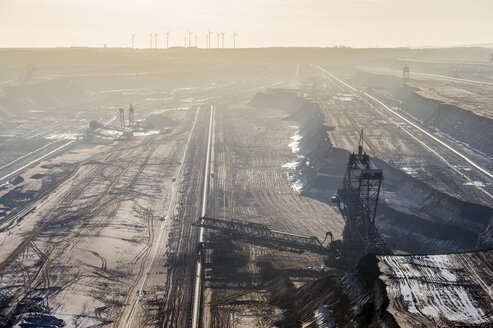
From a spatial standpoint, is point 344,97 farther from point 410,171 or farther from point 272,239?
point 272,239

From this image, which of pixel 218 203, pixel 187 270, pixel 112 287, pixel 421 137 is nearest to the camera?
pixel 112 287

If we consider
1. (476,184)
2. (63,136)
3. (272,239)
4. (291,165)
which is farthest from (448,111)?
(63,136)

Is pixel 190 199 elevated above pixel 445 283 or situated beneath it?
situated beneath

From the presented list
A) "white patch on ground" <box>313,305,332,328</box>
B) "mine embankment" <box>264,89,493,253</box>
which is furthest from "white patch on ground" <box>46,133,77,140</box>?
"white patch on ground" <box>313,305,332,328</box>

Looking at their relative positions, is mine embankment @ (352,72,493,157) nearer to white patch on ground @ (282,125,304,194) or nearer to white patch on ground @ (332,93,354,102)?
white patch on ground @ (332,93,354,102)

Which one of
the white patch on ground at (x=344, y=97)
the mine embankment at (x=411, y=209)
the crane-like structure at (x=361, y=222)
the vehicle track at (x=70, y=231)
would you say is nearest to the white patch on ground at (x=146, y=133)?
the vehicle track at (x=70, y=231)

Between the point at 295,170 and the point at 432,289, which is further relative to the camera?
the point at 295,170

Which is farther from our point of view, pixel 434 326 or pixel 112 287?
pixel 112 287

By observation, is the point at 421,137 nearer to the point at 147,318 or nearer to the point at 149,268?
the point at 149,268

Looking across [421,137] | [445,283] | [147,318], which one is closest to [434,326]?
[445,283]
